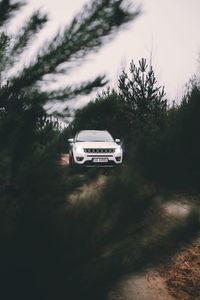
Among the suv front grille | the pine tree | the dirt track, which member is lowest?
the dirt track

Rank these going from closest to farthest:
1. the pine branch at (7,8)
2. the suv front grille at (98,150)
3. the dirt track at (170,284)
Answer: the pine branch at (7,8), the dirt track at (170,284), the suv front grille at (98,150)

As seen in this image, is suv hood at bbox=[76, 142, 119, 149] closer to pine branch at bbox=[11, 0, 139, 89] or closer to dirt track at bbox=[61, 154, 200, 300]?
dirt track at bbox=[61, 154, 200, 300]

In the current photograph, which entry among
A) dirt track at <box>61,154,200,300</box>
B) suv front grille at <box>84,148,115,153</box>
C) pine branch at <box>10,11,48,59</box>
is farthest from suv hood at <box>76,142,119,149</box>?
pine branch at <box>10,11,48,59</box>

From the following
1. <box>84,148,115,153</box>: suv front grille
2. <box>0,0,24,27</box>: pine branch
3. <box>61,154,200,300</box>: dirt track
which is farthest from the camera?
<box>84,148,115,153</box>: suv front grille

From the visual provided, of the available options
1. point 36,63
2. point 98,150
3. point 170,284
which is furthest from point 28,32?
point 98,150

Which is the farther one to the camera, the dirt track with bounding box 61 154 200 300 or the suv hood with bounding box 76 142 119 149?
the suv hood with bounding box 76 142 119 149

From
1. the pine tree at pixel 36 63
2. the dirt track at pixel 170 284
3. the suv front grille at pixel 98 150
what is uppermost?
the pine tree at pixel 36 63

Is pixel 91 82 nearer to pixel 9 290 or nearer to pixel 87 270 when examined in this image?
pixel 87 270

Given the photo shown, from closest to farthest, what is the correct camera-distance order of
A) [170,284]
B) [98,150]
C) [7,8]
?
[7,8] → [170,284] → [98,150]

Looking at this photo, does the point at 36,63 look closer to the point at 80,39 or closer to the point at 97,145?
the point at 80,39

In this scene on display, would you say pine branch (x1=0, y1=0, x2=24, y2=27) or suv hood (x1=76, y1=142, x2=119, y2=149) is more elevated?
pine branch (x1=0, y1=0, x2=24, y2=27)

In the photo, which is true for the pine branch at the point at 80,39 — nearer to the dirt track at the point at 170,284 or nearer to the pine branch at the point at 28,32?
the pine branch at the point at 28,32

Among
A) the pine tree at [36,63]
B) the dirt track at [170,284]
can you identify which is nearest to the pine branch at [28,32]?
the pine tree at [36,63]

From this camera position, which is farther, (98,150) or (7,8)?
(98,150)
